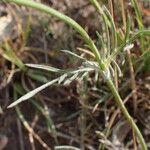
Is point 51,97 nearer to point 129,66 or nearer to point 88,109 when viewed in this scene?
point 88,109

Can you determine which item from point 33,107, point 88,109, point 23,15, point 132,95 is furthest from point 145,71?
point 23,15

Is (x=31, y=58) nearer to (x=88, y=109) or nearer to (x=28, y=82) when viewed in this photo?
(x=28, y=82)

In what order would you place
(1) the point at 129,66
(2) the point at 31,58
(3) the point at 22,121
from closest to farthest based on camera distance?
1. (1) the point at 129,66
2. (3) the point at 22,121
3. (2) the point at 31,58

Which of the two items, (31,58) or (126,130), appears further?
(31,58)

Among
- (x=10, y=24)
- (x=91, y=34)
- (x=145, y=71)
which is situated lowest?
(x=145, y=71)

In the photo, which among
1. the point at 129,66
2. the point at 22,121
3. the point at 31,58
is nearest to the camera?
the point at 129,66

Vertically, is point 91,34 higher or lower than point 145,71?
higher

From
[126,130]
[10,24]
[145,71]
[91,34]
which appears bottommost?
[126,130]

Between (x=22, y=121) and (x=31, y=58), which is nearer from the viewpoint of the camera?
(x=22, y=121)

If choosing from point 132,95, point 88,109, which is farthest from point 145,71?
point 88,109
